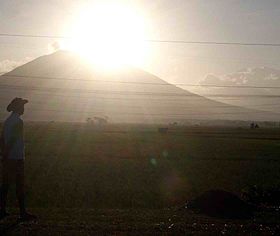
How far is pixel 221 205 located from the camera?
13781 mm

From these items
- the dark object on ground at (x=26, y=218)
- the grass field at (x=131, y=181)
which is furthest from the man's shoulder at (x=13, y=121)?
the grass field at (x=131, y=181)

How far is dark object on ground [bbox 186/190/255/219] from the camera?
1336cm

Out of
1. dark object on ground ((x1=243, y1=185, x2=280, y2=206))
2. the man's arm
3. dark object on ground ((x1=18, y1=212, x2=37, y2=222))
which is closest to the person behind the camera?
dark object on ground ((x1=18, y1=212, x2=37, y2=222))

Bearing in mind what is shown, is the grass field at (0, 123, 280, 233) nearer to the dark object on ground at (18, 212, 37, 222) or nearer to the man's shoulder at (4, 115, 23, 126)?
the dark object on ground at (18, 212, 37, 222)

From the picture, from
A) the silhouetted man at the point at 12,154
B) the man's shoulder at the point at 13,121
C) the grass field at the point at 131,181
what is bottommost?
the grass field at the point at 131,181

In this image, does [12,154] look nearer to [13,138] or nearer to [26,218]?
[13,138]

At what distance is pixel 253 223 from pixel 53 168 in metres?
16.5

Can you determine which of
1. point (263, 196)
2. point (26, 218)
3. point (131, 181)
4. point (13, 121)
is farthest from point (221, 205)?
point (131, 181)

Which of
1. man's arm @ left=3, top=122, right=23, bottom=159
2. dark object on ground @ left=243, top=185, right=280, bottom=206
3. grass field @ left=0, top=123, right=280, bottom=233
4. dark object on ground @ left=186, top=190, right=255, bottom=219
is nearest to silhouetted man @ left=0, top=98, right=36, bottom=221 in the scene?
man's arm @ left=3, top=122, right=23, bottom=159

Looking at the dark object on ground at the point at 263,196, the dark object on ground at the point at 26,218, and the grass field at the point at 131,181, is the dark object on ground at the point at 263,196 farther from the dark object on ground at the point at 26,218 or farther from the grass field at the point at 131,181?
the dark object on ground at the point at 26,218

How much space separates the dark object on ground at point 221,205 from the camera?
13.4 meters

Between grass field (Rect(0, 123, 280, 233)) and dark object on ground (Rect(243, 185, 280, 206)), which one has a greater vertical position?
dark object on ground (Rect(243, 185, 280, 206))

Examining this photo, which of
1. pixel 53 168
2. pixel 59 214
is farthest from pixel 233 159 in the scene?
pixel 59 214

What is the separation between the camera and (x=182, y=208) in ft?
46.7
